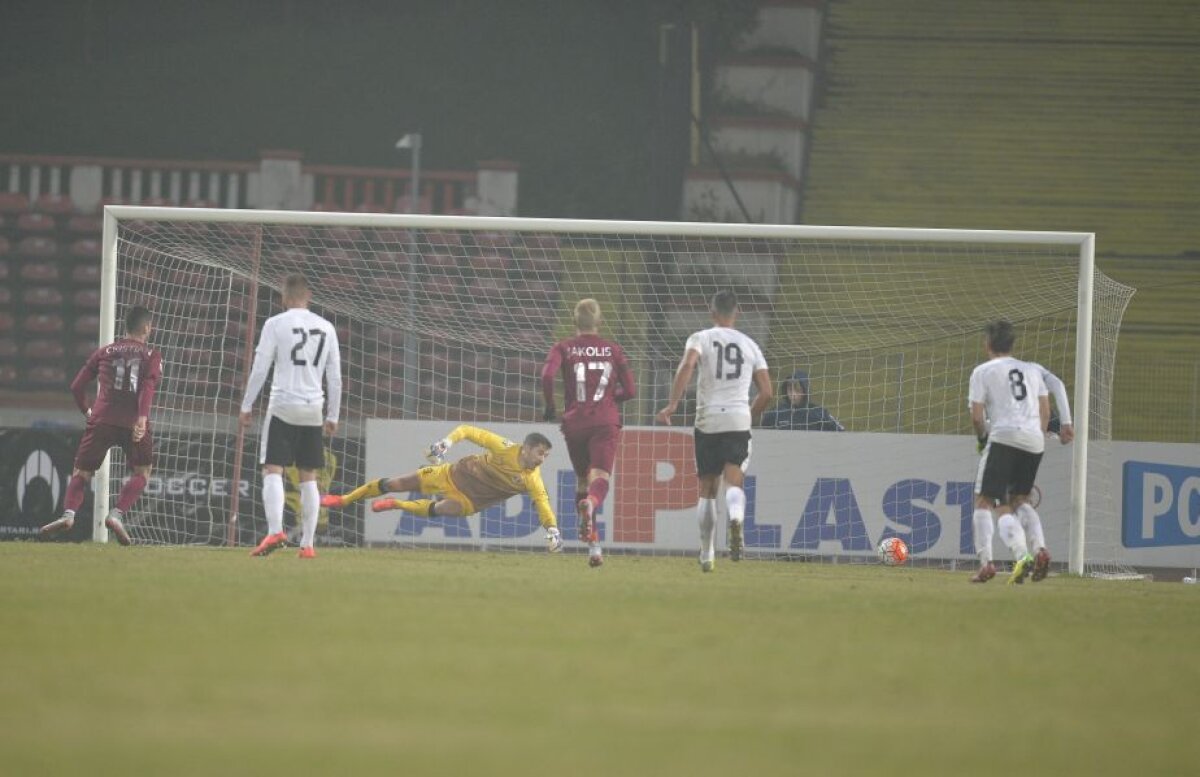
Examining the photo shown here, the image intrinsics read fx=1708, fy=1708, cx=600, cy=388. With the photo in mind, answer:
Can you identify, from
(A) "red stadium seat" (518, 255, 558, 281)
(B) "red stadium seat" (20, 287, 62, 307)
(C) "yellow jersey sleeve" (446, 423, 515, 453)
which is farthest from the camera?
(B) "red stadium seat" (20, 287, 62, 307)

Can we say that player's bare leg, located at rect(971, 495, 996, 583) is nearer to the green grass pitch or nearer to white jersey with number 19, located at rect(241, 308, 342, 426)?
the green grass pitch

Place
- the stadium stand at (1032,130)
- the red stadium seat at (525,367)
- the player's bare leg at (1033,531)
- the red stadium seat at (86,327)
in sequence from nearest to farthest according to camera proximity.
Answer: the player's bare leg at (1033,531), the red stadium seat at (525,367), the red stadium seat at (86,327), the stadium stand at (1032,130)

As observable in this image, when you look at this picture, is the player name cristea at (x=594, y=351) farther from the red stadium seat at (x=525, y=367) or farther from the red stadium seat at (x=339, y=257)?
the red stadium seat at (x=339, y=257)

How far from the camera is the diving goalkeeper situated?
1371 cm

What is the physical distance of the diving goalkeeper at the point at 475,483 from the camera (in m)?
13.7

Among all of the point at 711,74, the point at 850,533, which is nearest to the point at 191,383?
the point at 850,533

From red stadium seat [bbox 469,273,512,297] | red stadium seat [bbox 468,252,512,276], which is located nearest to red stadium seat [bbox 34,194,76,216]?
red stadium seat [bbox 468,252,512,276]

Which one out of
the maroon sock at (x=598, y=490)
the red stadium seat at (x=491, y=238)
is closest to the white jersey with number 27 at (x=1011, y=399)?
the maroon sock at (x=598, y=490)

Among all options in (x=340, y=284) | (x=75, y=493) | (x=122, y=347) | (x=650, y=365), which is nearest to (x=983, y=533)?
(x=122, y=347)

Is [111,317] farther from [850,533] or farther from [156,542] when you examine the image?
[850,533]

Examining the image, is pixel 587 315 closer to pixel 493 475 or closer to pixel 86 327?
pixel 493 475

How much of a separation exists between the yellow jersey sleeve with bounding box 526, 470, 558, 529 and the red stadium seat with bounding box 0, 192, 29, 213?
15.0 metres

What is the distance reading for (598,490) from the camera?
12.4 metres

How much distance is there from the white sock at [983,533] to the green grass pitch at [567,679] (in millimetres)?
1592
